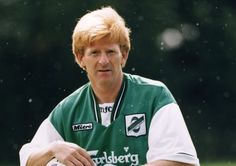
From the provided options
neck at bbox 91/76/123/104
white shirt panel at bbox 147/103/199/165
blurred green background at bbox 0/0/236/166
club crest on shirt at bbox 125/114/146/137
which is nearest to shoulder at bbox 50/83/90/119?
neck at bbox 91/76/123/104

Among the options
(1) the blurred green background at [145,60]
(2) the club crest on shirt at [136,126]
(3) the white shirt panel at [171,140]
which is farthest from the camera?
(1) the blurred green background at [145,60]

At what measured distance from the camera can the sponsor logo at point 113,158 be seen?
228 inches

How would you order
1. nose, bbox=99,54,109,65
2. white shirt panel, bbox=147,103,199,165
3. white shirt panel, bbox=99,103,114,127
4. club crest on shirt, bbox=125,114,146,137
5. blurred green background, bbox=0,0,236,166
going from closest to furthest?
white shirt panel, bbox=147,103,199,165 → nose, bbox=99,54,109,65 → club crest on shirt, bbox=125,114,146,137 → white shirt panel, bbox=99,103,114,127 → blurred green background, bbox=0,0,236,166

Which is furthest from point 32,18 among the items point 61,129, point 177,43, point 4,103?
point 61,129

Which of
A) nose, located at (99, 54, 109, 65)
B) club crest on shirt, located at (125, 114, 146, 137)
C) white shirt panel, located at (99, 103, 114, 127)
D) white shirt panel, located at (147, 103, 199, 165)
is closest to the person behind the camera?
white shirt panel, located at (147, 103, 199, 165)

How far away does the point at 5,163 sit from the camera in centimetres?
2069

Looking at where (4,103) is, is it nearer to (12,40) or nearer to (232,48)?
(12,40)

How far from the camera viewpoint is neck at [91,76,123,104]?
5.86 metres

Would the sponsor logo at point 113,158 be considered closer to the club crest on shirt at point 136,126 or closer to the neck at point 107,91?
the club crest on shirt at point 136,126

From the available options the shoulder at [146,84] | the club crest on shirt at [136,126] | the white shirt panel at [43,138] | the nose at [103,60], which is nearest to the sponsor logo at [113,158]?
the club crest on shirt at [136,126]

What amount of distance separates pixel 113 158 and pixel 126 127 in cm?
20

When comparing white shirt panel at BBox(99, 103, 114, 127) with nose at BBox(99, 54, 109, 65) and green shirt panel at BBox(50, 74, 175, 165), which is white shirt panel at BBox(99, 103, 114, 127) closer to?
green shirt panel at BBox(50, 74, 175, 165)

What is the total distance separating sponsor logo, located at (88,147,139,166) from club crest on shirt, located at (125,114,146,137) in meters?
0.10

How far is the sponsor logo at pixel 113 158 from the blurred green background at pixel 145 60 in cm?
1459
